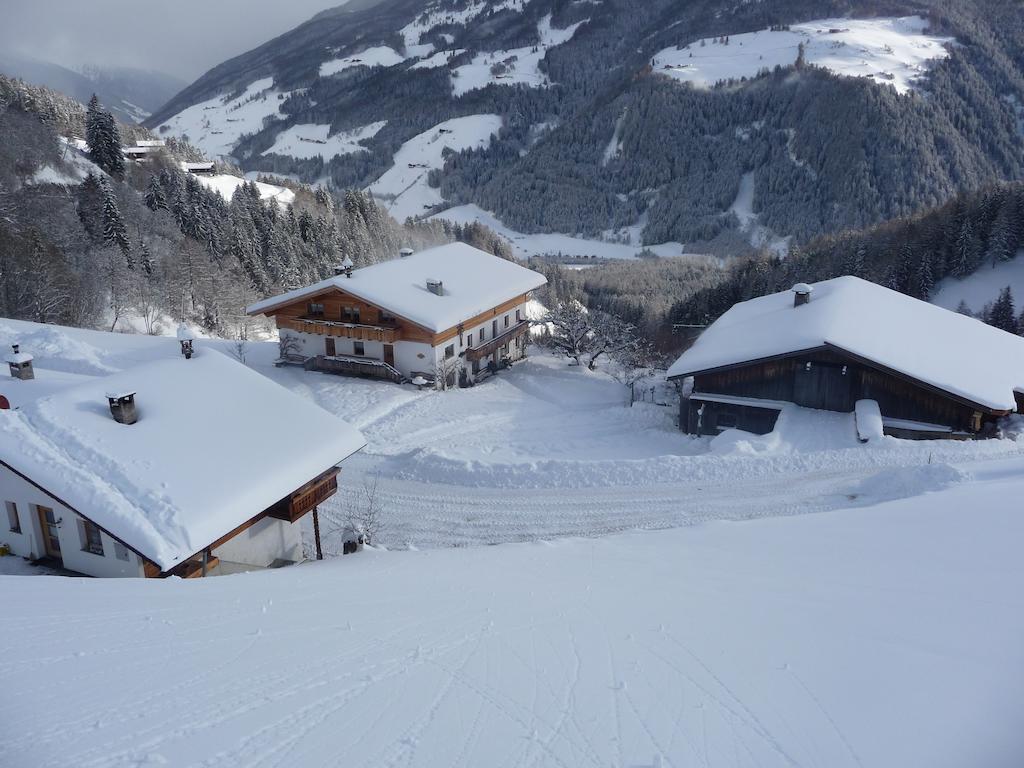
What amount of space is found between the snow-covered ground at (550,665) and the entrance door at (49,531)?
3.88 meters

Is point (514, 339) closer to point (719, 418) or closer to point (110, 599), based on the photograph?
point (719, 418)

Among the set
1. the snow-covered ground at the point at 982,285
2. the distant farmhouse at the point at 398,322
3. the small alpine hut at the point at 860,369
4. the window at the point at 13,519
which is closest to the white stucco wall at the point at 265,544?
the window at the point at 13,519

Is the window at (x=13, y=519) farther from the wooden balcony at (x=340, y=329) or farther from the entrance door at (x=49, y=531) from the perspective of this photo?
the wooden balcony at (x=340, y=329)

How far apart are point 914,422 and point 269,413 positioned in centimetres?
2330

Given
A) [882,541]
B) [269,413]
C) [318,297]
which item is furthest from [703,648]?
[318,297]

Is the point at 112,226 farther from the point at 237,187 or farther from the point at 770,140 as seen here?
the point at 770,140

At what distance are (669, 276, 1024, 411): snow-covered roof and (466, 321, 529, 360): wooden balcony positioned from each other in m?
12.9

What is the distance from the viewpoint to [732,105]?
15788 centimetres

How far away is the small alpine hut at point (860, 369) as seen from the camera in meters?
24.8

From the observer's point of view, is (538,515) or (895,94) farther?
(895,94)

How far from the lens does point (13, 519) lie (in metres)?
16.2

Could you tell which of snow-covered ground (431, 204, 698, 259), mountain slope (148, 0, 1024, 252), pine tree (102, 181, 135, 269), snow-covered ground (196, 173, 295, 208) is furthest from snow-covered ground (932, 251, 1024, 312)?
snow-covered ground (431, 204, 698, 259)

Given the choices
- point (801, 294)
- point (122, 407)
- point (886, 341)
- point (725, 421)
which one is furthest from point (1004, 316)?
point (122, 407)

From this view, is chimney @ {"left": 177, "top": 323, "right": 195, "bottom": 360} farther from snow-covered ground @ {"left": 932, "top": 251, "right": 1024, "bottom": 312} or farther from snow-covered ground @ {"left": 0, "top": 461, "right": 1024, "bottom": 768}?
snow-covered ground @ {"left": 932, "top": 251, "right": 1024, "bottom": 312}
